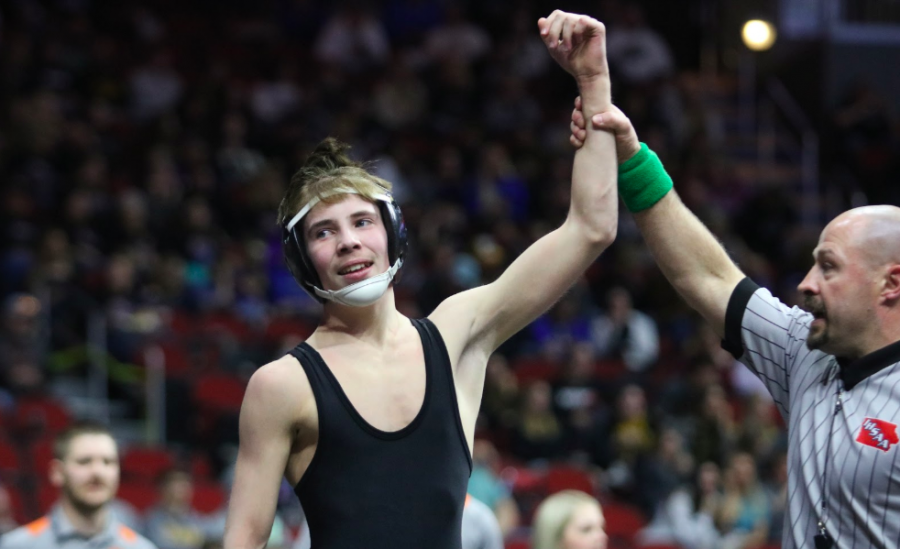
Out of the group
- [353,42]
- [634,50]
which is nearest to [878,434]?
[353,42]

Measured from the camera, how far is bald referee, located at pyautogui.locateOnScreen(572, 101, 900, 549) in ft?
9.89

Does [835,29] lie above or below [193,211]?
above

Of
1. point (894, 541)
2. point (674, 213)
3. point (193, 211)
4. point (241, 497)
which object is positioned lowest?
point (894, 541)

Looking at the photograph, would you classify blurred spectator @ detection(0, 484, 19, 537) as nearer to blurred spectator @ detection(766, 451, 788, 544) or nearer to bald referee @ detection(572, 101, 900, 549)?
bald referee @ detection(572, 101, 900, 549)

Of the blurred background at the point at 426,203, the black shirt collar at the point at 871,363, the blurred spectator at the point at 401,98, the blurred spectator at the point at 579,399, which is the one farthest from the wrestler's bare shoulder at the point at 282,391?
the blurred spectator at the point at 401,98

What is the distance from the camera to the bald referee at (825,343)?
3.01 metres

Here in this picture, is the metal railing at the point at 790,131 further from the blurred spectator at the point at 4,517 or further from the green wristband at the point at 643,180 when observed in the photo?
the green wristband at the point at 643,180

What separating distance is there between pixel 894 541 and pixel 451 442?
42.6 inches

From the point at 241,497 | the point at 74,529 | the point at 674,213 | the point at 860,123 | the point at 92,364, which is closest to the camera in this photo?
the point at 241,497

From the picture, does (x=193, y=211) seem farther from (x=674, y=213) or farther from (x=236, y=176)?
(x=674, y=213)

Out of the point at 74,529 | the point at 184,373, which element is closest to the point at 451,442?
the point at 74,529

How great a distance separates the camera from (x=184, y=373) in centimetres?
1019

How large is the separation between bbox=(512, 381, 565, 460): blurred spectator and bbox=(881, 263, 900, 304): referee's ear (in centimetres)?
734

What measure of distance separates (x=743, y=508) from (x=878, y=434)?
709 cm
